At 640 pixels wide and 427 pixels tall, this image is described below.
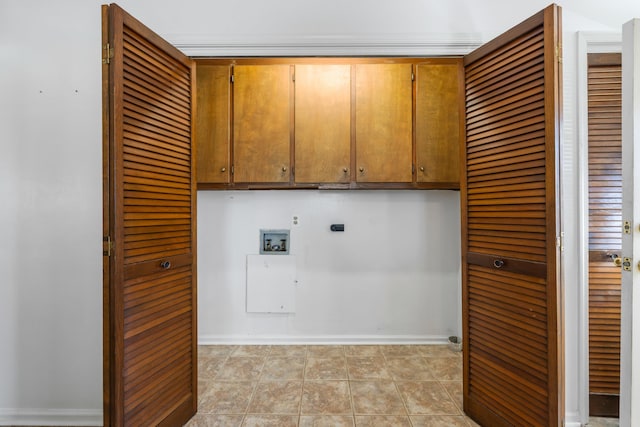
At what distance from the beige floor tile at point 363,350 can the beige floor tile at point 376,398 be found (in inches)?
15.3

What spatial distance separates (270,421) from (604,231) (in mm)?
2236

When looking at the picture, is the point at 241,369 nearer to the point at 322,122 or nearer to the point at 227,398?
the point at 227,398

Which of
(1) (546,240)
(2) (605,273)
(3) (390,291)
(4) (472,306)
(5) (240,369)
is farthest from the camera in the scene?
(3) (390,291)

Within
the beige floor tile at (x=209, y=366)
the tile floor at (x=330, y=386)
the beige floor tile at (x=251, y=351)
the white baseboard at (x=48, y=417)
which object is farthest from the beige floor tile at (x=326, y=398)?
the white baseboard at (x=48, y=417)

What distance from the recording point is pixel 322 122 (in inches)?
84.4

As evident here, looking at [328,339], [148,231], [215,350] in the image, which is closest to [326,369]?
[328,339]

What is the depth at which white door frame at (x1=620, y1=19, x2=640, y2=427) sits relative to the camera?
123 centimetres

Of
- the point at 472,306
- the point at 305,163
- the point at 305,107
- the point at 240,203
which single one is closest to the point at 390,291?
the point at 472,306

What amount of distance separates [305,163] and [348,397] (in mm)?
1554

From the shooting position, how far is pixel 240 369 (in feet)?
7.02

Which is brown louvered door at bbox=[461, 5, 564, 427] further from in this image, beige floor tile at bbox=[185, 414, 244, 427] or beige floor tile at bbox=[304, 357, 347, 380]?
beige floor tile at bbox=[185, 414, 244, 427]

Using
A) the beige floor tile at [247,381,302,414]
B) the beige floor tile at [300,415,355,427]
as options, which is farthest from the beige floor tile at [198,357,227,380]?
the beige floor tile at [300,415,355,427]

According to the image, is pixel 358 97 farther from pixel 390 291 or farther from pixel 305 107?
pixel 390 291

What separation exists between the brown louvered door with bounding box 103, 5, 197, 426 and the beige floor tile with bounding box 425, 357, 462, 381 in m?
1.61
